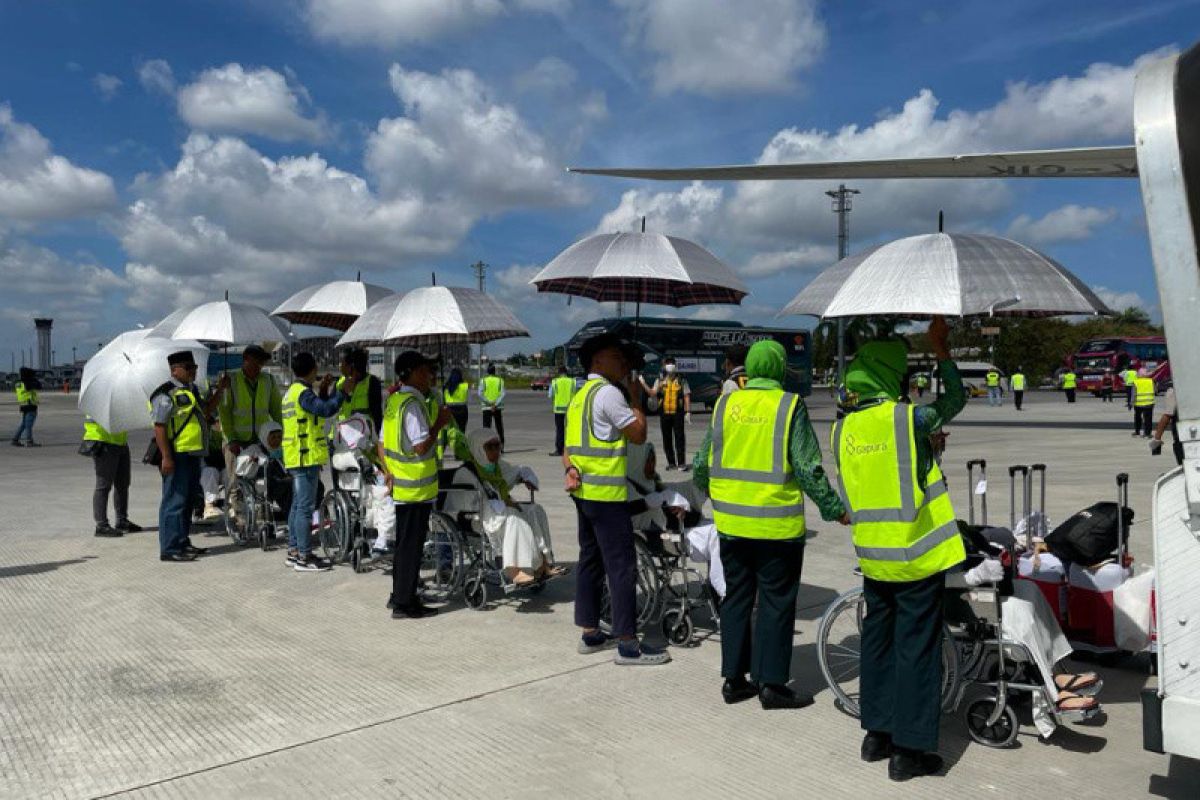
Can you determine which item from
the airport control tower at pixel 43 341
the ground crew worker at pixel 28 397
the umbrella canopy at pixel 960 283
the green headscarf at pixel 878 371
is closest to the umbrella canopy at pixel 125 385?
the umbrella canopy at pixel 960 283

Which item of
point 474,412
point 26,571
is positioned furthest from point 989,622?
point 474,412

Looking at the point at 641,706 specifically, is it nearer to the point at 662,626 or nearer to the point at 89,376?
the point at 662,626

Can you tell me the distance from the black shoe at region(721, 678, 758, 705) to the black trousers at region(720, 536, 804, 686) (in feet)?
0.14

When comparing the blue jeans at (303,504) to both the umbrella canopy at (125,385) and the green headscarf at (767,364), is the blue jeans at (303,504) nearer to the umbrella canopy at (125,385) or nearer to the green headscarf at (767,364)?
the umbrella canopy at (125,385)

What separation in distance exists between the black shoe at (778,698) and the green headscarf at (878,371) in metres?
1.54

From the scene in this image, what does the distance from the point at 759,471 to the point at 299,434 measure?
4.37m

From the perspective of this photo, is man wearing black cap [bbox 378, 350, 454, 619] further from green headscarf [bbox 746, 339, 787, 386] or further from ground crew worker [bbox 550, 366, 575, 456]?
ground crew worker [bbox 550, 366, 575, 456]

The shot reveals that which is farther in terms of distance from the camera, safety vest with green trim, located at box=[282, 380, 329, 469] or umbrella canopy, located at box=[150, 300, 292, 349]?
umbrella canopy, located at box=[150, 300, 292, 349]

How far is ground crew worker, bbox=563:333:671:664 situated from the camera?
527 cm

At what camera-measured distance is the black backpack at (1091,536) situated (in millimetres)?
5043

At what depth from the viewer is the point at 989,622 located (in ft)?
14.1

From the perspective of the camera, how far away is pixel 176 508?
8.11 meters

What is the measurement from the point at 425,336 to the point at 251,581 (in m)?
2.57

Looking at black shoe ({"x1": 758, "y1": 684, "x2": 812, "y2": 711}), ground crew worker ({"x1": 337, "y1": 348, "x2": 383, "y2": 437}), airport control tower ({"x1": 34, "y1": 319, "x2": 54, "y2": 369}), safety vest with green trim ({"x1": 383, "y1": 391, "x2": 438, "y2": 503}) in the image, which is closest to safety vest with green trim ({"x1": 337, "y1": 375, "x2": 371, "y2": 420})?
ground crew worker ({"x1": 337, "y1": 348, "x2": 383, "y2": 437})
